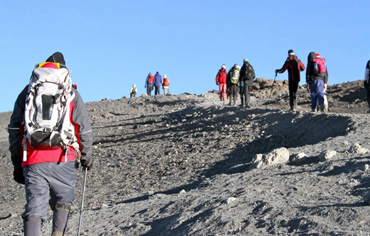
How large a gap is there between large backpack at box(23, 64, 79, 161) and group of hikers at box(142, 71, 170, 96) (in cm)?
3386

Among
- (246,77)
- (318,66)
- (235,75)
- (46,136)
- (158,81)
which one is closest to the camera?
(46,136)

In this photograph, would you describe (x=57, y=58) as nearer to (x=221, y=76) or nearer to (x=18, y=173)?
(x=18, y=173)

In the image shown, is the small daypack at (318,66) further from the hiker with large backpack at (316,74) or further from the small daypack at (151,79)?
the small daypack at (151,79)

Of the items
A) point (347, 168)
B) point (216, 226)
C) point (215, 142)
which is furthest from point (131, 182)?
point (216, 226)

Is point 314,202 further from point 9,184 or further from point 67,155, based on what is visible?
point 9,184

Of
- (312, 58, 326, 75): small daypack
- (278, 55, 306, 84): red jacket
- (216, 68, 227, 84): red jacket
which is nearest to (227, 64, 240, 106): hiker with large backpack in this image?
(216, 68, 227, 84): red jacket

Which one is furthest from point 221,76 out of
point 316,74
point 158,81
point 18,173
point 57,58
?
point 18,173

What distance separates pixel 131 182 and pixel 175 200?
21.1 feet

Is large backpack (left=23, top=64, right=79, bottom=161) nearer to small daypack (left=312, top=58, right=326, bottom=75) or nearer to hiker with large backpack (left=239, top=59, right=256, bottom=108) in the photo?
small daypack (left=312, top=58, right=326, bottom=75)

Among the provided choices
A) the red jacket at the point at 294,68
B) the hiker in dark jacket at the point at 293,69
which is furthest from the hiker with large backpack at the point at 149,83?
the red jacket at the point at 294,68

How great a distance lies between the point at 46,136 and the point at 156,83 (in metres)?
34.1

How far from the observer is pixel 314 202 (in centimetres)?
682

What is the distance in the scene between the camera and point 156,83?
1564 inches

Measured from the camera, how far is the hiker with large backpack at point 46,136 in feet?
18.9
